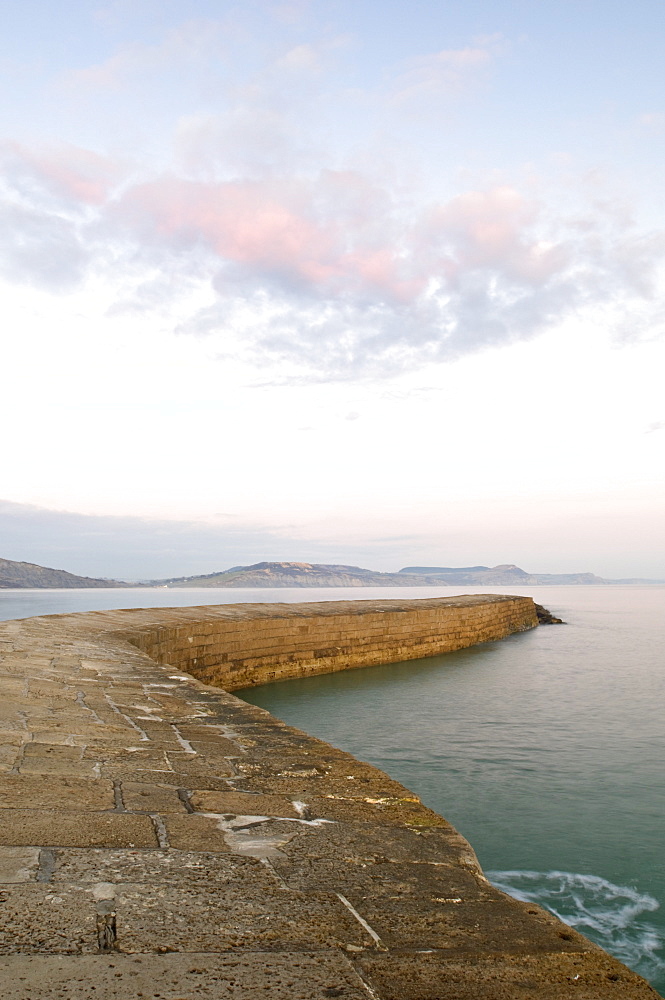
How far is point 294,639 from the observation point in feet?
44.6

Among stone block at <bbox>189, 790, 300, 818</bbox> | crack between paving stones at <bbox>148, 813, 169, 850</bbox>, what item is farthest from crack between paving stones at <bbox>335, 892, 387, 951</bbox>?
stone block at <bbox>189, 790, 300, 818</bbox>

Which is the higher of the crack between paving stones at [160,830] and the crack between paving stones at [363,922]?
the crack between paving stones at [160,830]

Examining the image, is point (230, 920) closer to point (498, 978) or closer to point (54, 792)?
point (498, 978)

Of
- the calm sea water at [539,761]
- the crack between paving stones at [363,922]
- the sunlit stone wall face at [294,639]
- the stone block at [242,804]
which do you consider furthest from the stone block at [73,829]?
the sunlit stone wall face at [294,639]

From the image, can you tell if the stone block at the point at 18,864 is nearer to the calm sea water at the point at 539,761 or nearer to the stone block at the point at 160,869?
the stone block at the point at 160,869

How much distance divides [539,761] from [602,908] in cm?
353

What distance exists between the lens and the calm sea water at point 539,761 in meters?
4.47

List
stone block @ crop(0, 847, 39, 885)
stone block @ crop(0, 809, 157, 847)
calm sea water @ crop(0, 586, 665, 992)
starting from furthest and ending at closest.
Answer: calm sea water @ crop(0, 586, 665, 992), stone block @ crop(0, 809, 157, 847), stone block @ crop(0, 847, 39, 885)

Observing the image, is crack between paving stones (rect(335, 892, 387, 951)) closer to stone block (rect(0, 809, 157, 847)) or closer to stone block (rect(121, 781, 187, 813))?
stone block (rect(0, 809, 157, 847))

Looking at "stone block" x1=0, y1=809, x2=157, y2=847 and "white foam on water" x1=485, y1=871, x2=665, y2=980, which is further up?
"stone block" x1=0, y1=809, x2=157, y2=847

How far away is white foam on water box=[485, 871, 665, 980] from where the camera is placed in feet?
12.3

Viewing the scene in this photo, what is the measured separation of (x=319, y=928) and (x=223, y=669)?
34.3 ft

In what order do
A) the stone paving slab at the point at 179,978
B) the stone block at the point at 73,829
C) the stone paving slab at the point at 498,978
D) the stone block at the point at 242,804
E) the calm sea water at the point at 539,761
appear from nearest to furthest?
1. the stone paving slab at the point at 179,978
2. the stone paving slab at the point at 498,978
3. the stone block at the point at 73,829
4. the stone block at the point at 242,804
5. the calm sea water at the point at 539,761

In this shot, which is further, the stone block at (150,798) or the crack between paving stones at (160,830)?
the stone block at (150,798)
